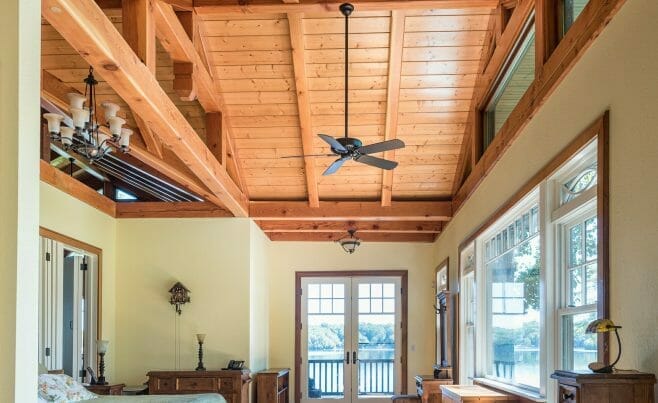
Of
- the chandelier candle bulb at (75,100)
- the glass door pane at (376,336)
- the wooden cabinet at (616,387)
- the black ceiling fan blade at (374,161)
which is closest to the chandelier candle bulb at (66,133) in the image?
the chandelier candle bulb at (75,100)

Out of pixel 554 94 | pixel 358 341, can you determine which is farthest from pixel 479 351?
pixel 358 341

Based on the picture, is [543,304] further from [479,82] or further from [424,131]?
[424,131]

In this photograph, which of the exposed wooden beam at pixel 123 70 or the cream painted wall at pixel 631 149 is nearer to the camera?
the cream painted wall at pixel 631 149

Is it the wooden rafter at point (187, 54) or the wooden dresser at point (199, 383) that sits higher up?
the wooden rafter at point (187, 54)

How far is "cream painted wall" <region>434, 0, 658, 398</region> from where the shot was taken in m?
3.01

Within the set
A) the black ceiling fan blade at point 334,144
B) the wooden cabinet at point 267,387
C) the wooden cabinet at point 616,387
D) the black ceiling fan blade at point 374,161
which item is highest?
the black ceiling fan blade at point 334,144

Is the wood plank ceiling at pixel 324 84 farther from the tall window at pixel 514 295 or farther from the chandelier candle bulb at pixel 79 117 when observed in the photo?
the tall window at pixel 514 295

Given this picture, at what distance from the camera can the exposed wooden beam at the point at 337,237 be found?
12164 mm

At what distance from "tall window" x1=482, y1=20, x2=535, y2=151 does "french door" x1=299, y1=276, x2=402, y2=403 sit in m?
5.38

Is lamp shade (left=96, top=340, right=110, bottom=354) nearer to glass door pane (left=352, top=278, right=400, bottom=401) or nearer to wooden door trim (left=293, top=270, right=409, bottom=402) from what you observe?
wooden door trim (left=293, top=270, right=409, bottom=402)

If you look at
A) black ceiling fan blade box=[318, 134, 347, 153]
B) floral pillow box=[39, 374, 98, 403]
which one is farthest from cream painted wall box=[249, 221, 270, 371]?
black ceiling fan blade box=[318, 134, 347, 153]

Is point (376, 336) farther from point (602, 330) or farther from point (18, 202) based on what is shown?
point (18, 202)

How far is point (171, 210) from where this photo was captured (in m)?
9.18

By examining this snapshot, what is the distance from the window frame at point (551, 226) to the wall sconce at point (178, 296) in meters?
4.04
